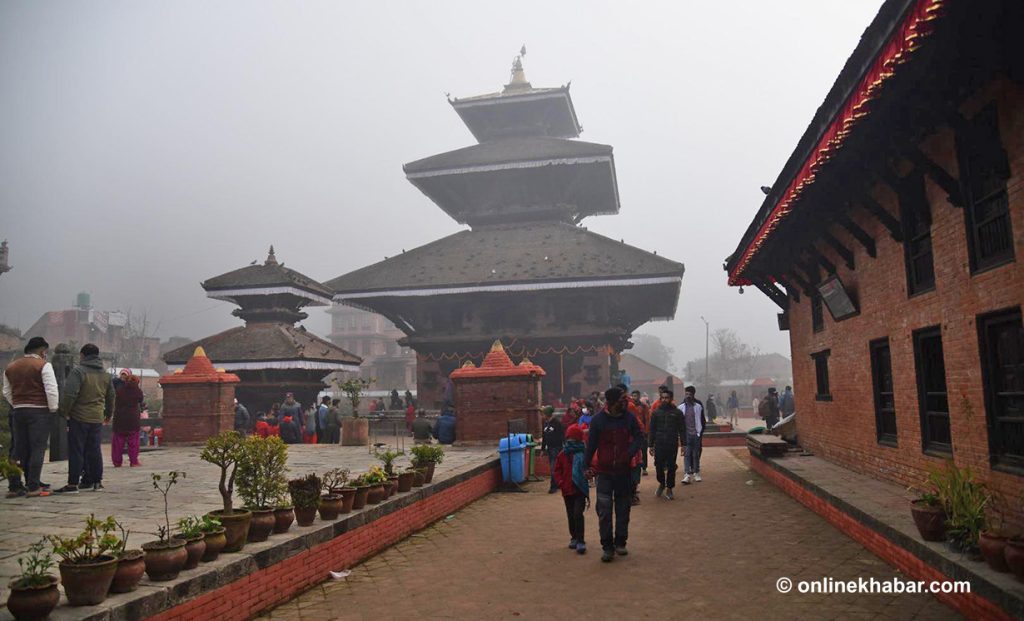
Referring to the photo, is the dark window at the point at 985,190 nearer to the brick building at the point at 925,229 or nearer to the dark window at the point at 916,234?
the brick building at the point at 925,229

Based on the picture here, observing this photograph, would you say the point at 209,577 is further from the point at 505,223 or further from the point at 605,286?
the point at 505,223

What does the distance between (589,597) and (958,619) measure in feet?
8.86

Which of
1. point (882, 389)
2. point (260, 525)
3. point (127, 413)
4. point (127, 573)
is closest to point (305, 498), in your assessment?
point (260, 525)

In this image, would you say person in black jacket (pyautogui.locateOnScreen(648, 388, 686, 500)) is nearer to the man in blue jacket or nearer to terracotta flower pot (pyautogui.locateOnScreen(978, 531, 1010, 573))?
the man in blue jacket

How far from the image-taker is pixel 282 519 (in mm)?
6039

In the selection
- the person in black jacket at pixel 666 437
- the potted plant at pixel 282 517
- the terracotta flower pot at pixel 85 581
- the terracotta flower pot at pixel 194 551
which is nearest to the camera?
the terracotta flower pot at pixel 85 581

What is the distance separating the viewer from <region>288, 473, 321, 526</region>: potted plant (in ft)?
21.0

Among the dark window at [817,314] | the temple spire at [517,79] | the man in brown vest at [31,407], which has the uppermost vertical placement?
the temple spire at [517,79]

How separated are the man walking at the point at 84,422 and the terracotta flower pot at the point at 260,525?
4059 mm

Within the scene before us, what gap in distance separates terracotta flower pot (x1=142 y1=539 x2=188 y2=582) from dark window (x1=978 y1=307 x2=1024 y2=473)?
6755 mm

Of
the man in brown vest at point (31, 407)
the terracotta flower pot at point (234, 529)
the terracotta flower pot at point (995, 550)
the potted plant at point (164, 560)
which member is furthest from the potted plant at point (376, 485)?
the terracotta flower pot at point (995, 550)

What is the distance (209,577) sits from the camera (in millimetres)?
4773

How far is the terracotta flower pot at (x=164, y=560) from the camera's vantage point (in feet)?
14.7

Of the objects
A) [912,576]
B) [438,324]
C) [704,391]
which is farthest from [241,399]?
[704,391]
